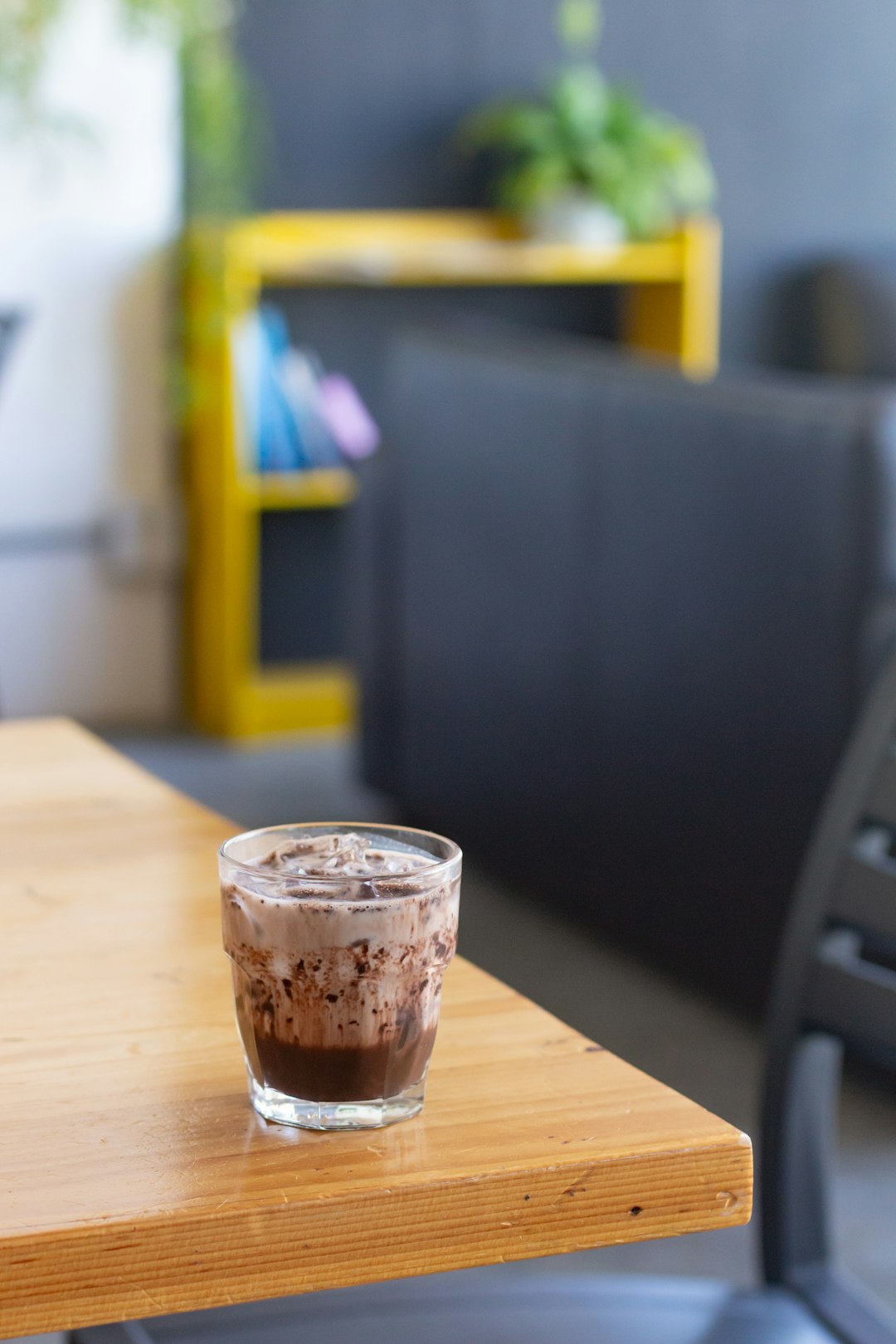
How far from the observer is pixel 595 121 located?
4379mm

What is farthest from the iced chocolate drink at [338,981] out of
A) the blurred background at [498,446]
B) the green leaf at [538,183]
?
the green leaf at [538,183]

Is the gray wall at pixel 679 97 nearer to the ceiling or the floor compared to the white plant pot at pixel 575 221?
nearer to the ceiling

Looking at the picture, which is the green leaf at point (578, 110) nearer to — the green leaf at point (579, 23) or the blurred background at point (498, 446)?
the blurred background at point (498, 446)

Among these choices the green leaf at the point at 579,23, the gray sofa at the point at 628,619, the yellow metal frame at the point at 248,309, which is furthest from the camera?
the green leaf at the point at 579,23

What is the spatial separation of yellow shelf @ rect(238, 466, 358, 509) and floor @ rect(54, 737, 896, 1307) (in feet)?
2.23

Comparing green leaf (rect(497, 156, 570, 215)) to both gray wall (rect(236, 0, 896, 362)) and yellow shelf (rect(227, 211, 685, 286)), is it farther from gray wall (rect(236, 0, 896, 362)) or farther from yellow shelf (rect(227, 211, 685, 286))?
gray wall (rect(236, 0, 896, 362))

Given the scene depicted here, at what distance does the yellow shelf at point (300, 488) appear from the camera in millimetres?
4078

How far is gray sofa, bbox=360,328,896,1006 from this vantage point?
2244 millimetres

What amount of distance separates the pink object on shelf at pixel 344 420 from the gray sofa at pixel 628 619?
926 millimetres

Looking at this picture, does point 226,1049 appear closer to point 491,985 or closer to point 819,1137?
point 491,985

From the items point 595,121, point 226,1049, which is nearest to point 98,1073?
point 226,1049

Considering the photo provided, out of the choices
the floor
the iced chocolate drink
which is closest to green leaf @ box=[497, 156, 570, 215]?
the floor

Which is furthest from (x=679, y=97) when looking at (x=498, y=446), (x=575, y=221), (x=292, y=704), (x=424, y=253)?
(x=498, y=446)

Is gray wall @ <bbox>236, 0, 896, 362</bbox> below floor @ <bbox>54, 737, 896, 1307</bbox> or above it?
above
